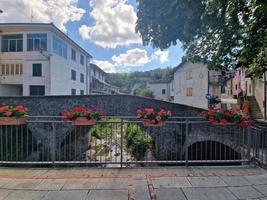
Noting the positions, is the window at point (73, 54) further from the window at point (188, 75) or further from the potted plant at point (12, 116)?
the potted plant at point (12, 116)

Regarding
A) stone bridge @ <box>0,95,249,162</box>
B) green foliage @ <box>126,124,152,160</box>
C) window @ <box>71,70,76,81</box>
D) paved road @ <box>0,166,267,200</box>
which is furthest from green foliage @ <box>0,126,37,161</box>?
window @ <box>71,70,76,81</box>

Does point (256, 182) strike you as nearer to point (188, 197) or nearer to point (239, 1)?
point (188, 197)

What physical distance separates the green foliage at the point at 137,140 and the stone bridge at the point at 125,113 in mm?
488

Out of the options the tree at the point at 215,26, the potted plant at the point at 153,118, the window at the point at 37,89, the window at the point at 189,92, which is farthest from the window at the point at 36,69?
the potted plant at the point at 153,118

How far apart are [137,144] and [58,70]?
17.8 meters

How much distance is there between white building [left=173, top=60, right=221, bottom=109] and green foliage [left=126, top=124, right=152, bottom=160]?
57.2ft

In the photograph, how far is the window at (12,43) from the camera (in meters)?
25.3

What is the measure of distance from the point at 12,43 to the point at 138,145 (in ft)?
66.4

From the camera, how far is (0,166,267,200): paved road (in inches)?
165

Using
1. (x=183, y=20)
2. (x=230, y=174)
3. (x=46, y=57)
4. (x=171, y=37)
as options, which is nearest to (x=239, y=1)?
(x=183, y=20)

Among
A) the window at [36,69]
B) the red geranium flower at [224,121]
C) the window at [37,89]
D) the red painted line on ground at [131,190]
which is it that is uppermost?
the window at [36,69]

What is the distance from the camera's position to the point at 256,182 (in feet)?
15.7

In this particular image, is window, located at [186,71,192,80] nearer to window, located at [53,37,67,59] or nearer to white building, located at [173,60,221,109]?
white building, located at [173,60,221,109]

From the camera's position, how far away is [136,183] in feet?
15.5
